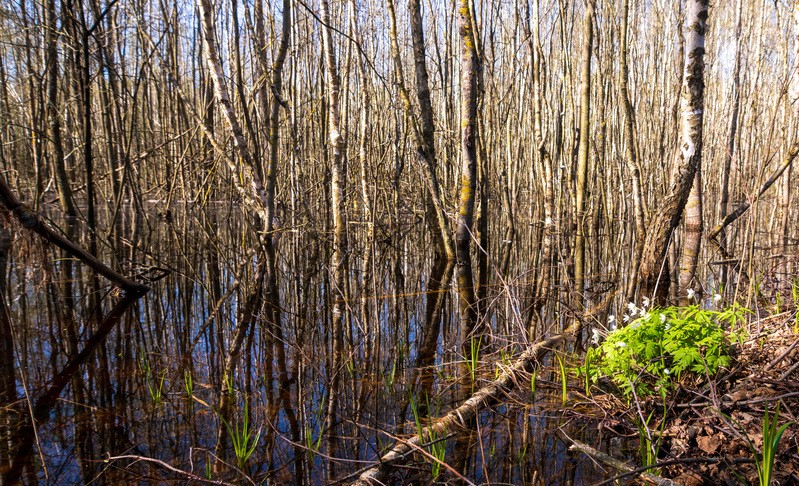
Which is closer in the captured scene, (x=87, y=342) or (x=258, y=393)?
(x=258, y=393)

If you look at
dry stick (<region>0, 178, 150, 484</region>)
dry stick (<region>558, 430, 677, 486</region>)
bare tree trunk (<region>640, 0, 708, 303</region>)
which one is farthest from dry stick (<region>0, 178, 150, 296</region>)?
bare tree trunk (<region>640, 0, 708, 303</region>)

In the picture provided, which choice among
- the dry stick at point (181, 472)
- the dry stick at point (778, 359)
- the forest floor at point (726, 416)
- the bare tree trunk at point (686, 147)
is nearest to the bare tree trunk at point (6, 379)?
the dry stick at point (181, 472)

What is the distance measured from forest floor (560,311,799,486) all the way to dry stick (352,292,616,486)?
0.38m

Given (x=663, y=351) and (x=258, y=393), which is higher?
(x=663, y=351)

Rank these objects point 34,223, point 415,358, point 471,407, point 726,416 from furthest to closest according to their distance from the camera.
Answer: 1. point 34,223
2. point 415,358
3. point 471,407
4. point 726,416

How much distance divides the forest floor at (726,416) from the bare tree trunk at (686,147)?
27.1 inches

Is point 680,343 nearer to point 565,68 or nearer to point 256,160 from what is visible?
point 256,160

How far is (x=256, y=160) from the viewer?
164 inches

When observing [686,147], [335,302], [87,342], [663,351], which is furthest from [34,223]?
[686,147]

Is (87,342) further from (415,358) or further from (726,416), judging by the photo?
(726,416)

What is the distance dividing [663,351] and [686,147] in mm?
1452

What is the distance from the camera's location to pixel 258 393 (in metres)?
2.61

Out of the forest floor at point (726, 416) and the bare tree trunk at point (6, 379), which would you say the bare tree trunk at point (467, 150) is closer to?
the forest floor at point (726, 416)

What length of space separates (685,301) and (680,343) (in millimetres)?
1726
